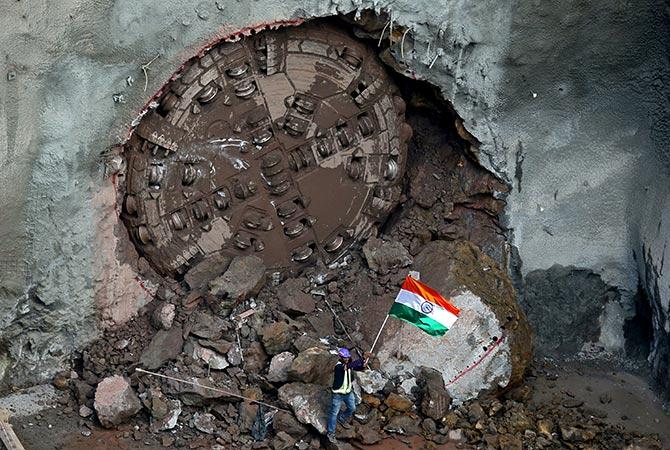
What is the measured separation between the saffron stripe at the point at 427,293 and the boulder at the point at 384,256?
0.38 meters

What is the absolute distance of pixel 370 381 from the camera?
407 inches

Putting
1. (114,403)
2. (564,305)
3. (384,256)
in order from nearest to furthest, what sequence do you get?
(114,403) → (384,256) → (564,305)

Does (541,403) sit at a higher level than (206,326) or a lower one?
lower

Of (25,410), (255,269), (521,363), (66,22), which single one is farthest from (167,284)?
(521,363)

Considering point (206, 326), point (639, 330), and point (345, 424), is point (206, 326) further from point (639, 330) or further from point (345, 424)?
point (639, 330)

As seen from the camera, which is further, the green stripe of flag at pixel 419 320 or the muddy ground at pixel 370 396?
the green stripe of flag at pixel 419 320

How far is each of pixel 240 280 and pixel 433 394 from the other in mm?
1815

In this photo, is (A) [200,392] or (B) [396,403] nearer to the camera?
(A) [200,392]

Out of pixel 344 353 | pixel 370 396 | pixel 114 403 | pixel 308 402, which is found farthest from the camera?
pixel 370 396

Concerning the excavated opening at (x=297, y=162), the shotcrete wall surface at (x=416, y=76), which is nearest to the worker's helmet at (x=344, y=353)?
the excavated opening at (x=297, y=162)

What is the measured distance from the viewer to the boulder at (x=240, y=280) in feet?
33.8

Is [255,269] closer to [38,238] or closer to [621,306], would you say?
[38,238]

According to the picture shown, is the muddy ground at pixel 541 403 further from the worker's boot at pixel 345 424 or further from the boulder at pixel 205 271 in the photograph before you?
the boulder at pixel 205 271

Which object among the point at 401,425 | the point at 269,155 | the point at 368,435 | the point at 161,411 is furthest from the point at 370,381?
the point at 269,155
